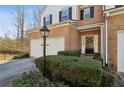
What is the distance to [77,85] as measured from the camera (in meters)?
6.43

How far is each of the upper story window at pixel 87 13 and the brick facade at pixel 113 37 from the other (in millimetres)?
4293

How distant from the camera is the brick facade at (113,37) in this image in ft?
34.5

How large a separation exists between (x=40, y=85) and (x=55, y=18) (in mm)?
13457

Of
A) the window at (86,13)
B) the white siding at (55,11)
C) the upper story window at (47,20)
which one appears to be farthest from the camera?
the upper story window at (47,20)

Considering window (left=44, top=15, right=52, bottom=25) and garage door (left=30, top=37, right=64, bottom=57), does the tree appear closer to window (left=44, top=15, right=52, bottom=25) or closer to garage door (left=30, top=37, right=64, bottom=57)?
window (left=44, top=15, right=52, bottom=25)

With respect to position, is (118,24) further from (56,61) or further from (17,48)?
(17,48)

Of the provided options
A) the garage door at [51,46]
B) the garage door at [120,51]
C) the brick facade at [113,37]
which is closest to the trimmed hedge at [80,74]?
the garage door at [120,51]

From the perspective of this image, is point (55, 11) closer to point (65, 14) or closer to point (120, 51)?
point (65, 14)

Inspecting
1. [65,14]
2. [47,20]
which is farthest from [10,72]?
[47,20]

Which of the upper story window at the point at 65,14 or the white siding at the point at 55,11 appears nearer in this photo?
the white siding at the point at 55,11

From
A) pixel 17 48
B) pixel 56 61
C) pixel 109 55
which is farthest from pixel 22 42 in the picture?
pixel 56 61

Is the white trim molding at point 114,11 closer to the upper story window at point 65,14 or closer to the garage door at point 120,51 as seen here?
the garage door at point 120,51

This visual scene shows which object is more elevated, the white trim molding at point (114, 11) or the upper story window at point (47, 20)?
the upper story window at point (47, 20)
